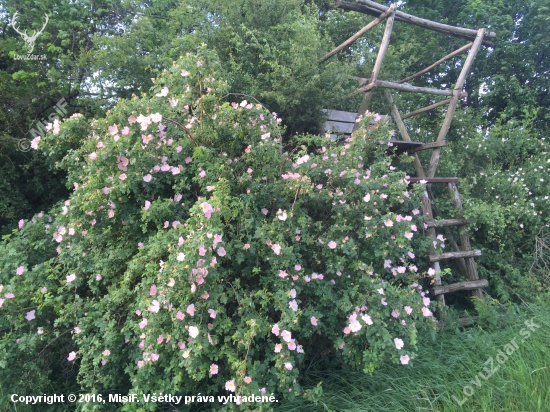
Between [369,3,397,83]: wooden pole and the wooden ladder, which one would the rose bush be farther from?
[369,3,397,83]: wooden pole

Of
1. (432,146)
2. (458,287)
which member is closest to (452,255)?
(458,287)

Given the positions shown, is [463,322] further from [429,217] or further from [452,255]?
[429,217]

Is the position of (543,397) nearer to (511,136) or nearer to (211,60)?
(211,60)

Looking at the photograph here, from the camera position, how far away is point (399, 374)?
2.61m

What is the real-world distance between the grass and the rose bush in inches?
10.2

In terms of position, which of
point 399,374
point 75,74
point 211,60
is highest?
point 211,60

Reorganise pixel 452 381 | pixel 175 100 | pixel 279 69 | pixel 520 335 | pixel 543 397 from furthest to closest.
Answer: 1. pixel 279 69
2. pixel 520 335
3. pixel 175 100
4. pixel 452 381
5. pixel 543 397

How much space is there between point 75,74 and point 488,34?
452 centimetres

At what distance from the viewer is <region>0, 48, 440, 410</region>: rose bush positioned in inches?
81.1

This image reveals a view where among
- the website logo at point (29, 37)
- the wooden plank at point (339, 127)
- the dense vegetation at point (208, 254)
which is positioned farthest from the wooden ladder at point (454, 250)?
the website logo at point (29, 37)

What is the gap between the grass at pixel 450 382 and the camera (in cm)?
230

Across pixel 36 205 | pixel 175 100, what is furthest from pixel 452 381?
pixel 36 205

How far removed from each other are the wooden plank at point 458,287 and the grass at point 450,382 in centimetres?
51

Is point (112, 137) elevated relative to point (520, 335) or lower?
elevated
